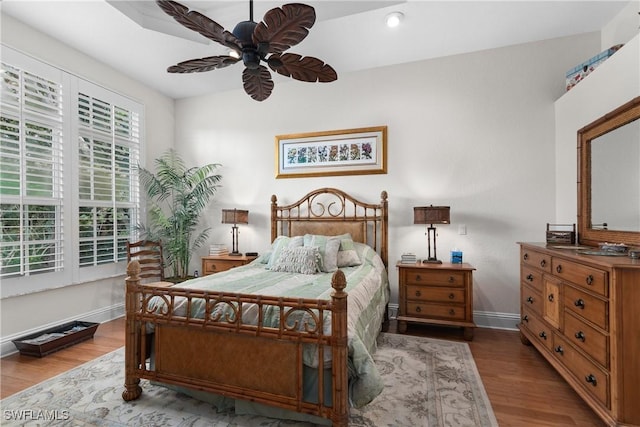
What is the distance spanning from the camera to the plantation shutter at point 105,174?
3617 mm

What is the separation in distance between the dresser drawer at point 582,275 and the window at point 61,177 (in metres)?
4.69

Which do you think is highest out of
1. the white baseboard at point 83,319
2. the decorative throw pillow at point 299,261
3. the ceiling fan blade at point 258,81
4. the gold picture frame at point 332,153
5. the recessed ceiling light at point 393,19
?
the recessed ceiling light at point 393,19

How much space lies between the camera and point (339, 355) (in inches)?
64.7

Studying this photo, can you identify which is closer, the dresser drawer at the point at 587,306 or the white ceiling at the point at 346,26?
the dresser drawer at the point at 587,306

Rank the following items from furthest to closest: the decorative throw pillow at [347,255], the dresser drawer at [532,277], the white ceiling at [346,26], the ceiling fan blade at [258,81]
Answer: the decorative throw pillow at [347,255], the white ceiling at [346,26], the dresser drawer at [532,277], the ceiling fan blade at [258,81]

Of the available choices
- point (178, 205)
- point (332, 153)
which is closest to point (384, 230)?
point (332, 153)

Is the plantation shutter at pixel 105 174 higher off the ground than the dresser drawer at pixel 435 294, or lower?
higher

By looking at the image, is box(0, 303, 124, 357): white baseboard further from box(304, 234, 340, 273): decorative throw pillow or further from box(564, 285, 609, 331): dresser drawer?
box(564, 285, 609, 331): dresser drawer

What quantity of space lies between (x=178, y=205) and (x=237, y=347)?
136 inches

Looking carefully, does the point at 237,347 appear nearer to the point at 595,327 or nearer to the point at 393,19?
the point at 595,327

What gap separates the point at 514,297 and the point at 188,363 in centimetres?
342

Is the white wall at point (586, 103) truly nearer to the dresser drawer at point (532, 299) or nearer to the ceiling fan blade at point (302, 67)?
the dresser drawer at point (532, 299)

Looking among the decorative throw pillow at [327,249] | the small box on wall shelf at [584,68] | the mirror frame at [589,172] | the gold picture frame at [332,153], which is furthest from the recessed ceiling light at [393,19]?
the decorative throw pillow at [327,249]

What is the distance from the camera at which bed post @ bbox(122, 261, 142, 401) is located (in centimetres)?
209
